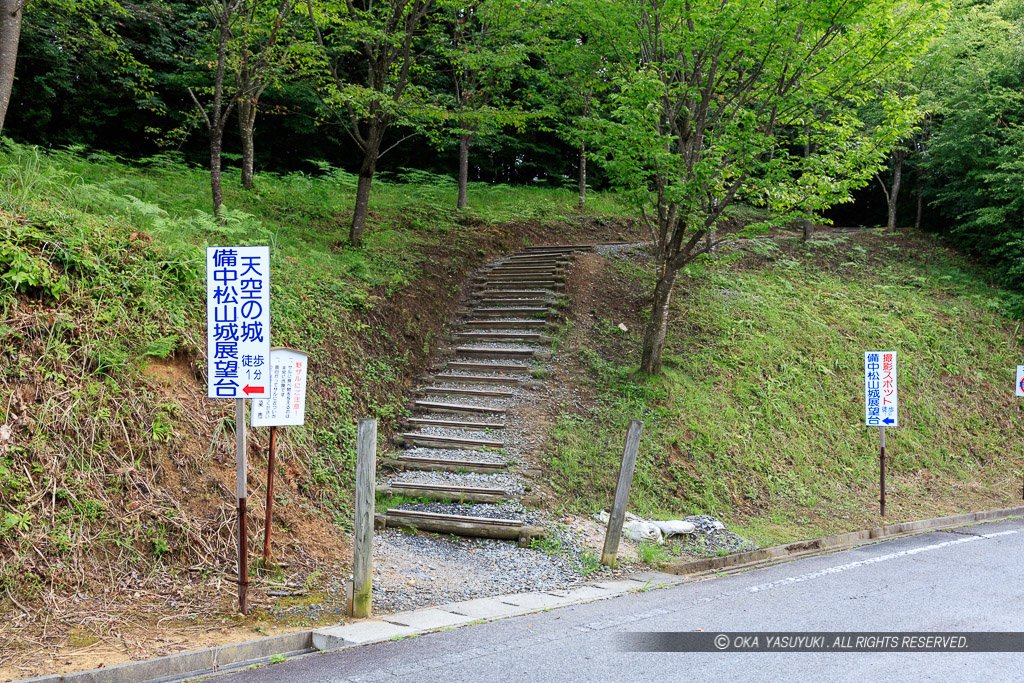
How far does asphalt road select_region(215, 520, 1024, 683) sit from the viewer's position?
5.03 meters

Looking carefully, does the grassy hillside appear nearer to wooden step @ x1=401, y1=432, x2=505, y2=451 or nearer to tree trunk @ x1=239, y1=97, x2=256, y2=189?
wooden step @ x1=401, y1=432, x2=505, y2=451

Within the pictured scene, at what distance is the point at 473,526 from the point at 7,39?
777 cm

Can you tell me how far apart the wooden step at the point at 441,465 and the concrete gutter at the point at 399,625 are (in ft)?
8.13

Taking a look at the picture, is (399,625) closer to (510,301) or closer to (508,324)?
(508,324)

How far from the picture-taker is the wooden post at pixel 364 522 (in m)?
6.11

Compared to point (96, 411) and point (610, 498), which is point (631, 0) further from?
point (96, 411)

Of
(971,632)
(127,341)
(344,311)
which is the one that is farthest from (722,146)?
(127,341)

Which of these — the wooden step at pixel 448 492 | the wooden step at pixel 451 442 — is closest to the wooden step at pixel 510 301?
the wooden step at pixel 451 442

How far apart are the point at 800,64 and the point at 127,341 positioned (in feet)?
33.7

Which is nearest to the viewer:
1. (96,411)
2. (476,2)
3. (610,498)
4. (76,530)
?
(76,530)

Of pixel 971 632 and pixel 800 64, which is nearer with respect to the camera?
pixel 971 632

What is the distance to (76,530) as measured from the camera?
586cm

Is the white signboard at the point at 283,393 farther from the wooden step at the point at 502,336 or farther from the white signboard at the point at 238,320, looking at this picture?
the wooden step at the point at 502,336

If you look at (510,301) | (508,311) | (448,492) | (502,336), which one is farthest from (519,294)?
(448,492)
